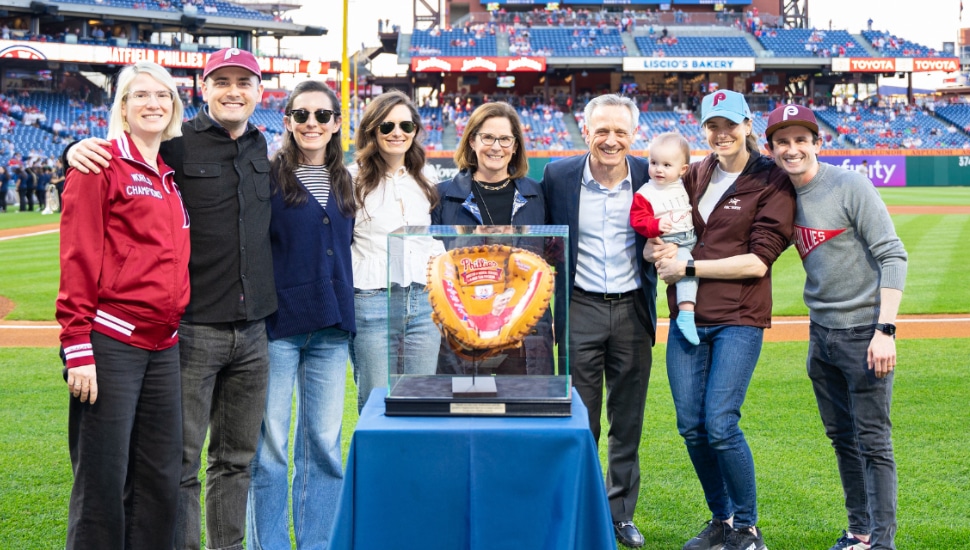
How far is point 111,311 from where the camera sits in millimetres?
3230

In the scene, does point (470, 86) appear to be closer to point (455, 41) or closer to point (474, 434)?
point (455, 41)

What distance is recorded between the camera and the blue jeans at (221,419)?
365 centimetres

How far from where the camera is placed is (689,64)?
160ft

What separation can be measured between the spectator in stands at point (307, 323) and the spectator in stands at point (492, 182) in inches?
21.3

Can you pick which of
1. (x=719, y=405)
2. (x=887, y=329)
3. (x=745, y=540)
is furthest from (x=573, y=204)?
(x=745, y=540)

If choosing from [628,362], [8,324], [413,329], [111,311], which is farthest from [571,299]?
[8,324]

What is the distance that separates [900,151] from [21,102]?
4229 cm

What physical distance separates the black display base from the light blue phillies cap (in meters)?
1.71

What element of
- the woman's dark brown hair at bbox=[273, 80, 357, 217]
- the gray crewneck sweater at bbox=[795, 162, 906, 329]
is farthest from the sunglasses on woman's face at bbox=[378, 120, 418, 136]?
the gray crewneck sweater at bbox=[795, 162, 906, 329]

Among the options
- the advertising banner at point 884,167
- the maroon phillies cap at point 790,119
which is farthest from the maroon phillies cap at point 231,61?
the advertising banner at point 884,167

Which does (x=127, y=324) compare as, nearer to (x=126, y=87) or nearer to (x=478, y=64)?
(x=126, y=87)

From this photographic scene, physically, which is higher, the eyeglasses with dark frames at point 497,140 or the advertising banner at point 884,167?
the advertising banner at point 884,167

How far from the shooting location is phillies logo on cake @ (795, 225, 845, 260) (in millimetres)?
4055

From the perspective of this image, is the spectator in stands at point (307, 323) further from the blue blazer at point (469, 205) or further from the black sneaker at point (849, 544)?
the black sneaker at point (849, 544)
